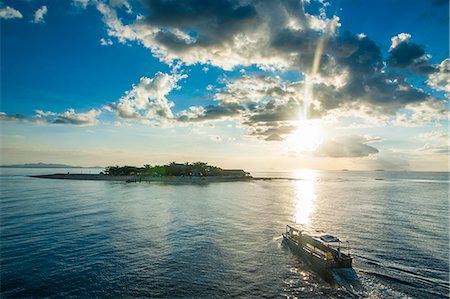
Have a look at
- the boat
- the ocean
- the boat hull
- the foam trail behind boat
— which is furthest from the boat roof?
the foam trail behind boat

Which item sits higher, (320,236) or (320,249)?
(320,236)

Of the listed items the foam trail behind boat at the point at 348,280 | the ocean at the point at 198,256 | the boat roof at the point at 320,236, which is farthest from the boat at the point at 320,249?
the ocean at the point at 198,256

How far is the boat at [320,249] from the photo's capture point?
110 feet

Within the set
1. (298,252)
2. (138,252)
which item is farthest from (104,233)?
(298,252)

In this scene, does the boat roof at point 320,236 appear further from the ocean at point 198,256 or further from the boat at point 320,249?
the ocean at point 198,256

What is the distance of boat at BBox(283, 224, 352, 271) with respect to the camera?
110 ft

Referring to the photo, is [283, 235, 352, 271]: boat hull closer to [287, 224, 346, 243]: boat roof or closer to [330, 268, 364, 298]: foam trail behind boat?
[330, 268, 364, 298]: foam trail behind boat

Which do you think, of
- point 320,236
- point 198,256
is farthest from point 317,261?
point 198,256

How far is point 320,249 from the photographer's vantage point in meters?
38.1

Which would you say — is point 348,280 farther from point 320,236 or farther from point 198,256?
point 198,256

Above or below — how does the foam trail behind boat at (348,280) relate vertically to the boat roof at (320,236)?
below

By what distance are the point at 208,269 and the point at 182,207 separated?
44857 mm

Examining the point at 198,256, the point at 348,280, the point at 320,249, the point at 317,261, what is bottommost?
the point at 348,280

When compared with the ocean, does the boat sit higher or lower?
higher
